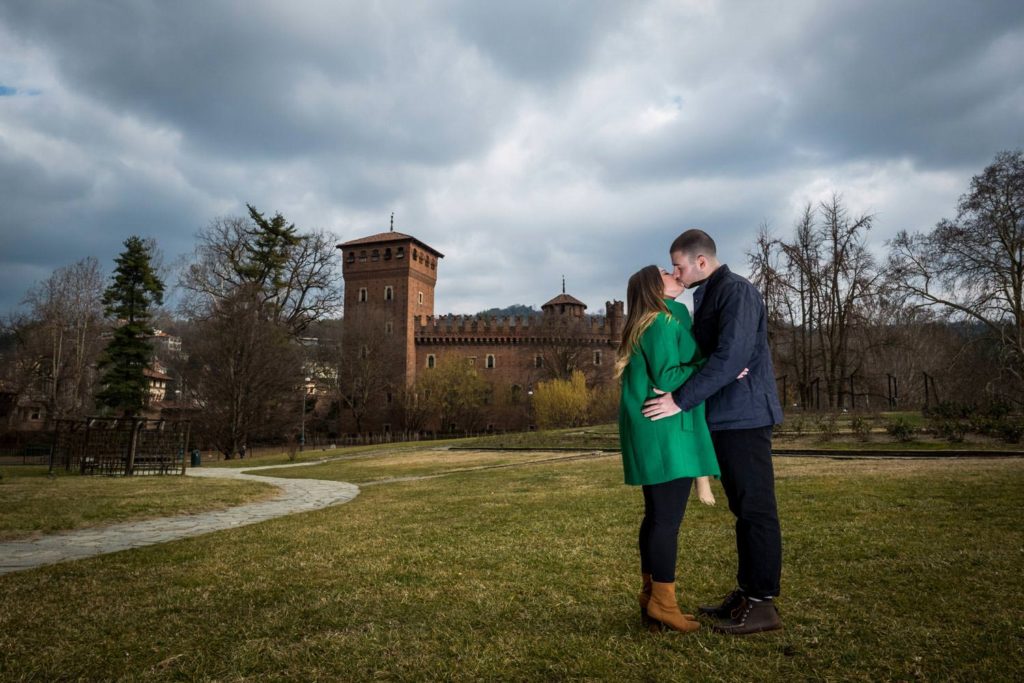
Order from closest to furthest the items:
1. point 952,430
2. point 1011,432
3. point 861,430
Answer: point 1011,432, point 952,430, point 861,430

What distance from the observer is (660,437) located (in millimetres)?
3320

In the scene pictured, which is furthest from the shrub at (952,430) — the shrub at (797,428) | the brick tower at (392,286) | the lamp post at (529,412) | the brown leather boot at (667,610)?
the brick tower at (392,286)

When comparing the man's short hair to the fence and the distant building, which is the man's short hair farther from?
the distant building

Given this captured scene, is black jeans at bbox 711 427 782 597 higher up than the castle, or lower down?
lower down

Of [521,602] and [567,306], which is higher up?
[567,306]

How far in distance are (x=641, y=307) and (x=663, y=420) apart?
0.66 m

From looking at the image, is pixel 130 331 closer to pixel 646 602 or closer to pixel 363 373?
pixel 363 373

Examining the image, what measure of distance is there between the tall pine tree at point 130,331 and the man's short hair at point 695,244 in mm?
39267

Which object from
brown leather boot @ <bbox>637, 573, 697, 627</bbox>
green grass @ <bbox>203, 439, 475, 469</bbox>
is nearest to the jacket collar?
brown leather boot @ <bbox>637, 573, 697, 627</bbox>

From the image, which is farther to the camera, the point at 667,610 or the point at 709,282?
the point at 709,282

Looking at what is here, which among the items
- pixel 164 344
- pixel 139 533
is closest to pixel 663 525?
pixel 139 533

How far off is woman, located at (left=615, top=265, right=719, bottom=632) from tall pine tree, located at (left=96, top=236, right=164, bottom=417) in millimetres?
39146

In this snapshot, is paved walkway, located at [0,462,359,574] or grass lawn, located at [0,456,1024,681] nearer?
grass lawn, located at [0,456,1024,681]

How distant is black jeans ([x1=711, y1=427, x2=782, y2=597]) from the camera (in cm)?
328
